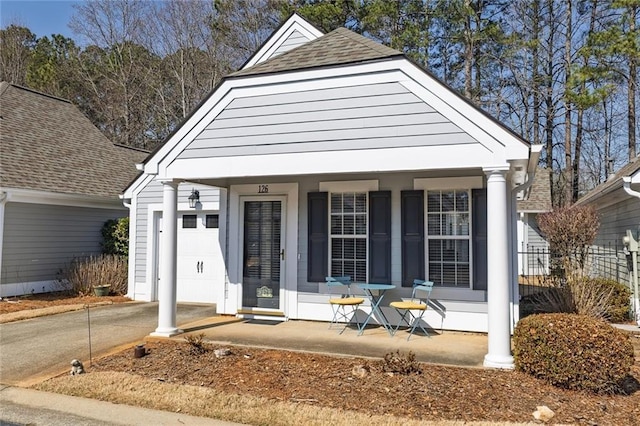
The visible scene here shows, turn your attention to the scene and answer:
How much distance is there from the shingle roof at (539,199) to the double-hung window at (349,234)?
1335 cm

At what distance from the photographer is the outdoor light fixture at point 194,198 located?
35.2ft

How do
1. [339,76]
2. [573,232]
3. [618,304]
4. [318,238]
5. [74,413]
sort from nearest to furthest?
[74,413], [339,76], [318,238], [618,304], [573,232]

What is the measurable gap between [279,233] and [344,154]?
8.86ft

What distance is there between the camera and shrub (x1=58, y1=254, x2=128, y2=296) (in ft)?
39.1

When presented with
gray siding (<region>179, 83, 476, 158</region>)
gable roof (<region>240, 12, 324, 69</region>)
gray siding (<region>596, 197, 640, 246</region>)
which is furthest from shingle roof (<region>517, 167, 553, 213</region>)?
gray siding (<region>179, 83, 476, 158</region>)

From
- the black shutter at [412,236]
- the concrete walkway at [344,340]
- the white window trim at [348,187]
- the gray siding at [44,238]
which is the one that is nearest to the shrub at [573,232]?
the black shutter at [412,236]

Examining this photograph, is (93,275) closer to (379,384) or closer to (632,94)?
(379,384)

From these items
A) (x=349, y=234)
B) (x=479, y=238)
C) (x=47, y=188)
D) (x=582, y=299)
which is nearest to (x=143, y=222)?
(x=47, y=188)

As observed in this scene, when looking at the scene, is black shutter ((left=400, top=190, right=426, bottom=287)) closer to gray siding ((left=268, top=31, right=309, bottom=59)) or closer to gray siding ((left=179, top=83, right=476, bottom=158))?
gray siding ((left=179, top=83, right=476, bottom=158))

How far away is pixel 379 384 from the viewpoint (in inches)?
190

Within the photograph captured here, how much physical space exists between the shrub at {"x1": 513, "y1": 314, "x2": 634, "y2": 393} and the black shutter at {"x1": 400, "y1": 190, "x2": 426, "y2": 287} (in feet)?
8.80

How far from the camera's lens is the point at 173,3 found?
74.9 ft

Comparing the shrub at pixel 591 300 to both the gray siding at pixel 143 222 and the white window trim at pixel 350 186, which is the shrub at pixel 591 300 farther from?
the gray siding at pixel 143 222

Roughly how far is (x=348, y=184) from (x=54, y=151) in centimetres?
1030
